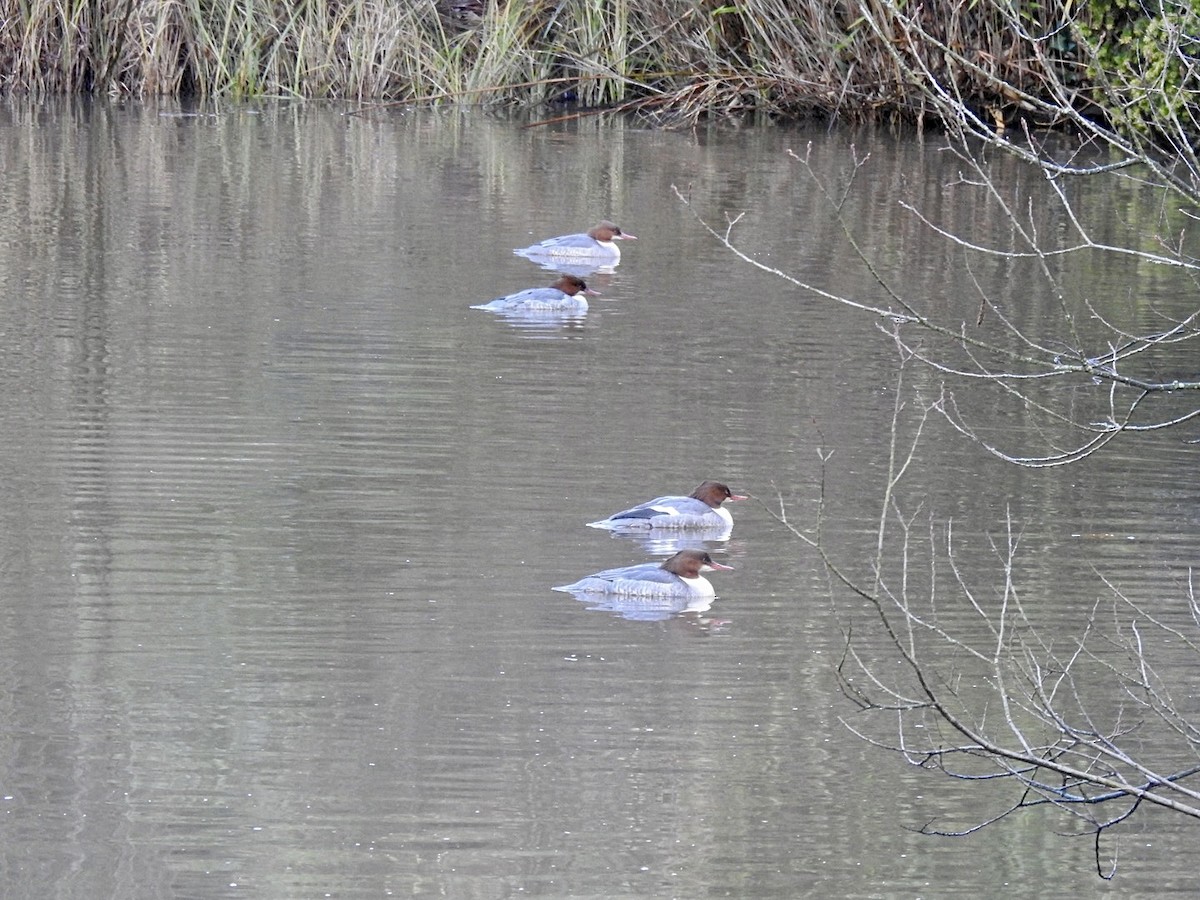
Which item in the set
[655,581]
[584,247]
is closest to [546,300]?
[584,247]

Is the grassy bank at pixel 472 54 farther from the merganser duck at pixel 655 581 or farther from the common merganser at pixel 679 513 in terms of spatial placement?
the merganser duck at pixel 655 581

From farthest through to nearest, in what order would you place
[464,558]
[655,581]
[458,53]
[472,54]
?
1. [472,54]
2. [458,53]
3. [464,558]
4. [655,581]

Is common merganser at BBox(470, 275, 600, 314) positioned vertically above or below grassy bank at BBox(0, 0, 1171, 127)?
below

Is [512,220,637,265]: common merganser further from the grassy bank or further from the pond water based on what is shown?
the grassy bank

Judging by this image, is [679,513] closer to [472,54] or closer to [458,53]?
[458,53]

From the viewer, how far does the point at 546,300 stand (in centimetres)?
1291

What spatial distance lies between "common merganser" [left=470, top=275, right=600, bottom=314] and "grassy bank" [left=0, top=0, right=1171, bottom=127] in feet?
36.1

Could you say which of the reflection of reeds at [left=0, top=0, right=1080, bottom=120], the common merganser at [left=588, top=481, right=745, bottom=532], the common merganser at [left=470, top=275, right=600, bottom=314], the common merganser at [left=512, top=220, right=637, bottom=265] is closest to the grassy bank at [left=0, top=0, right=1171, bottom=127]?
the reflection of reeds at [left=0, top=0, right=1080, bottom=120]

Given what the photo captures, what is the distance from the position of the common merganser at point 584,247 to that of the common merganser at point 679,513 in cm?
633

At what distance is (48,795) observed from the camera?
579 cm

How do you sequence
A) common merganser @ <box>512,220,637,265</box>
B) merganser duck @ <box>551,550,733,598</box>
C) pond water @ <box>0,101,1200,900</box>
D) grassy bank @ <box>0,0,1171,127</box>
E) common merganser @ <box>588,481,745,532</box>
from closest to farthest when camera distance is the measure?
pond water @ <box>0,101,1200,900</box>
merganser duck @ <box>551,550,733,598</box>
common merganser @ <box>588,481,745,532</box>
common merganser @ <box>512,220,637,265</box>
grassy bank @ <box>0,0,1171,127</box>

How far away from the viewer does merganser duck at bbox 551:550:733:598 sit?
7.48 m

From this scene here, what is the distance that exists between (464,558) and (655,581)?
0.78 m

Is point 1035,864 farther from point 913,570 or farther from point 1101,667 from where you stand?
point 913,570
